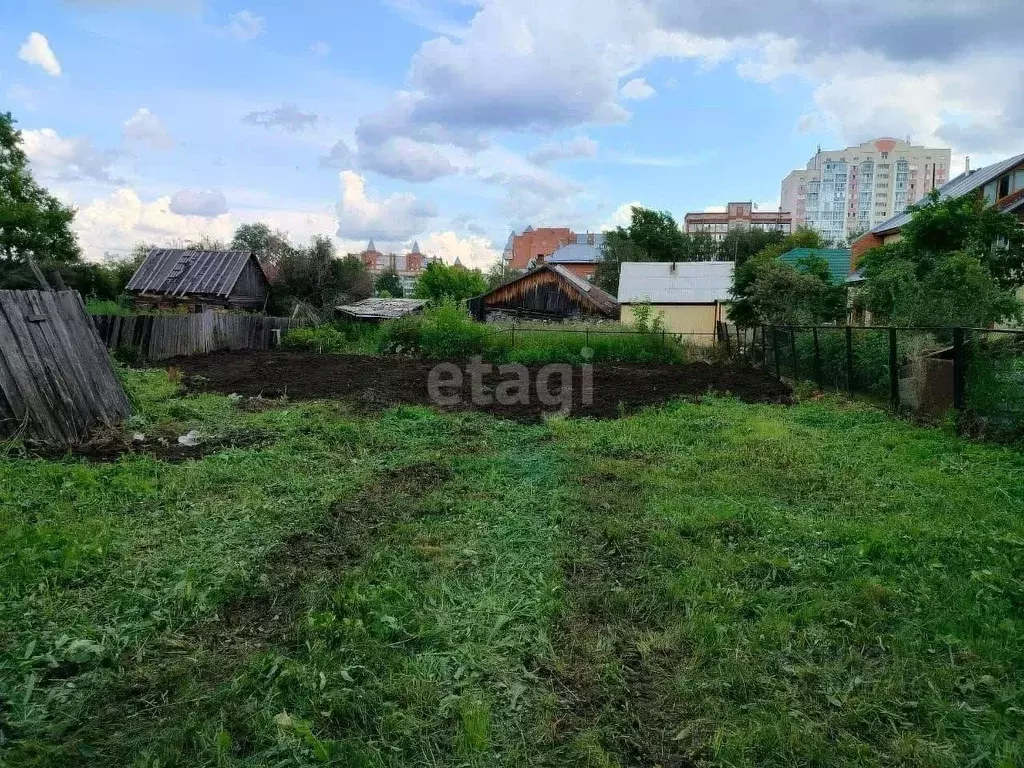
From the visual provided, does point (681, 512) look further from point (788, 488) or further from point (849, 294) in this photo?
point (849, 294)

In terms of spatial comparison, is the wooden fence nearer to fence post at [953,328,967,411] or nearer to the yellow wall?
fence post at [953,328,967,411]

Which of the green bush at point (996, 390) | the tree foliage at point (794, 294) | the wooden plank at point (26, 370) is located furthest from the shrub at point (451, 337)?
the green bush at point (996, 390)

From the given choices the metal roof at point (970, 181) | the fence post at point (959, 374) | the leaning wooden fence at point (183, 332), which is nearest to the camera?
the fence post at point (959, 374)

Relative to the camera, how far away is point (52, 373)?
627cm

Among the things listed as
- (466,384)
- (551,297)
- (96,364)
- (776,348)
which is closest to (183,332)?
(466,384)

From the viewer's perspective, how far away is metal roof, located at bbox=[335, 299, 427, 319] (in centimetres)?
2725

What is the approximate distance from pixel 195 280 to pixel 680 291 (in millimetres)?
21908

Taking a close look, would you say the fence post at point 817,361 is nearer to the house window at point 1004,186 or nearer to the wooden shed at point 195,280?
the house window at point 1004,186

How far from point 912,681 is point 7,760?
334cm

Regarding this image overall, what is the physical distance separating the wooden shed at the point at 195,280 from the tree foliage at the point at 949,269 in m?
24.6

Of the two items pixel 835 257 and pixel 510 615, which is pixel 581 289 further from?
pixel 510 615

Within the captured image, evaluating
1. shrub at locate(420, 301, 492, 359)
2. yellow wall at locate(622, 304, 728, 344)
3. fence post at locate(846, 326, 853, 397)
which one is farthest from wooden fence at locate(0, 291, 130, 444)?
yellow wall at locate(622, 304, 728, 344)

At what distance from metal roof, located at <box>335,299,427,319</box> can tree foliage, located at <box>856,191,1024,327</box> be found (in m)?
18.4

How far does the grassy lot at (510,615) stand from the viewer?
2.25 m
